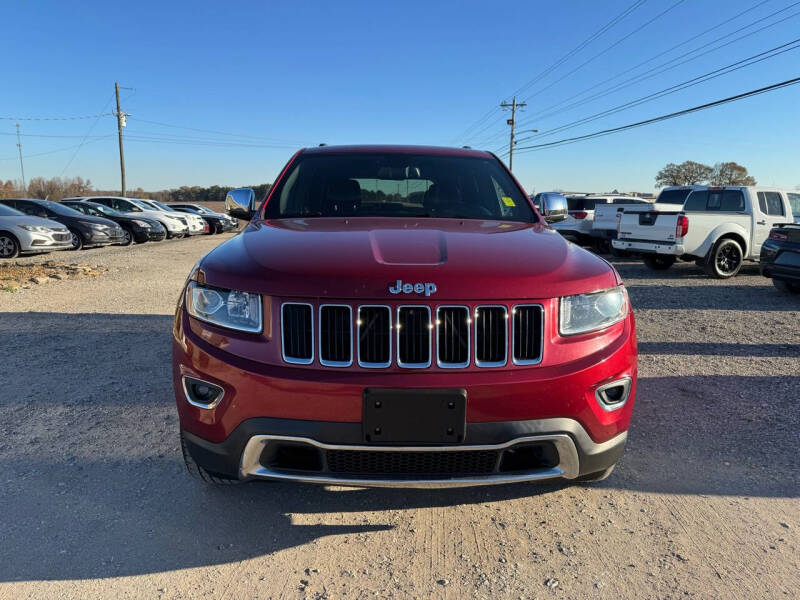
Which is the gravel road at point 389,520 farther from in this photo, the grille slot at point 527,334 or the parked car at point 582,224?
the parked car at point 582,224

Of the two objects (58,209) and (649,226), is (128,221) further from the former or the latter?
(649,226)

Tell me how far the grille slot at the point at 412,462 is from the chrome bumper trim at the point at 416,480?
0.03m

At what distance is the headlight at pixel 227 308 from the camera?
218 centimetres

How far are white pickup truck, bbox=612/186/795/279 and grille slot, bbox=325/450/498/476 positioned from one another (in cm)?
1033

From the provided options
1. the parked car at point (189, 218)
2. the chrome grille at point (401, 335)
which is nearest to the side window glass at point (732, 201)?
the chrome grille at point (401, 335)

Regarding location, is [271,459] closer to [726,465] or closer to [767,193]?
[726,465]

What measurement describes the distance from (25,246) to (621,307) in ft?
47.0

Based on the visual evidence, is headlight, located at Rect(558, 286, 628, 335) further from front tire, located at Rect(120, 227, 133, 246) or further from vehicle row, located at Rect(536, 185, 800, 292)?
front tire, located at Rect(120, 227, 133, 246)

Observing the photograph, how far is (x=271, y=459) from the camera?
2164mm

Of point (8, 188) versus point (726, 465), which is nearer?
point (726, 465)

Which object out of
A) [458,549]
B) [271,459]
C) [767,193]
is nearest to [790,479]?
[458,549]

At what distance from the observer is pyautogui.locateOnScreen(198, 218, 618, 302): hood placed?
212cm

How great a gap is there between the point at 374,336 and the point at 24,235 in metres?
13.8

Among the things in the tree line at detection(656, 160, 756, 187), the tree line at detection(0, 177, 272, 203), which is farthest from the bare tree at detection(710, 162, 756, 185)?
the tree line at detection(0, 177, 272, 203)
